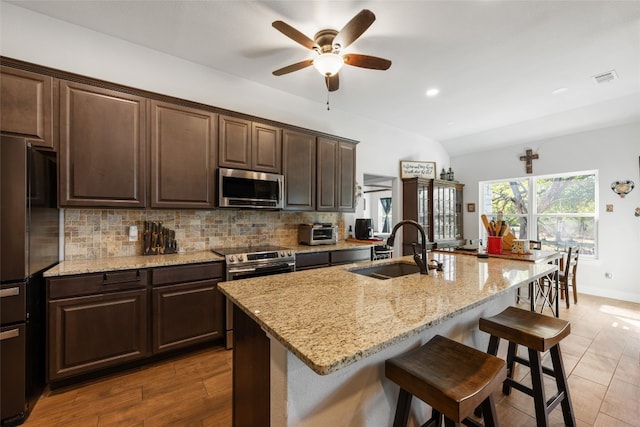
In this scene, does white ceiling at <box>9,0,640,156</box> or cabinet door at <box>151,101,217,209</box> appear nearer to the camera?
white ceiling at <box>9,0,640,156</box>

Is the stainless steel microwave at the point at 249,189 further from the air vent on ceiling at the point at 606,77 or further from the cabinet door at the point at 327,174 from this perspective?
the air vent on ceiling at the point at 606,77

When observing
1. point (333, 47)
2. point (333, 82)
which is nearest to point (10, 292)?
point (333, 47)

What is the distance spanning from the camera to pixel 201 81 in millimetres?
2969

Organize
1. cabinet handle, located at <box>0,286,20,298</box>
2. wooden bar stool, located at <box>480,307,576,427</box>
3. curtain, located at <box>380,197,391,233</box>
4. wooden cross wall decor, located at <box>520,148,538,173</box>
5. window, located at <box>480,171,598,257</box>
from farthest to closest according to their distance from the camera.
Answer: curtain, located at <box>380,197,391,233</box>
wooden cross wall decor, located at <box>520,148,538,173</box>
window, located at <box>480,171,598,257</box>
cabinet handle, located at <box>0,286,20,298</box>
wooden bar stool, located at <box>480,307,576,427</box>

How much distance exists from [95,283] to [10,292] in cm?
42

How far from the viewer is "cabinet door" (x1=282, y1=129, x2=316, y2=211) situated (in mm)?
3252

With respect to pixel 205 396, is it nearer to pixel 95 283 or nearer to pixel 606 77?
pixel 95 283

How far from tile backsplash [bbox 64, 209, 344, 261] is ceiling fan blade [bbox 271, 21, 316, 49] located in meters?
1.91

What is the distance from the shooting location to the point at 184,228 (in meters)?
2.86

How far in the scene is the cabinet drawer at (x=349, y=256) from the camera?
10.9 feet

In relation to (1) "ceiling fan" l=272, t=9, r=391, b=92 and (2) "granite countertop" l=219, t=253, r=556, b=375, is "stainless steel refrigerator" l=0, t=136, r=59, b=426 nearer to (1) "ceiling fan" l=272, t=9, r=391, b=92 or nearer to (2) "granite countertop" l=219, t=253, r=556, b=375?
(2) "granite countertop" l=219, t=253, r=556, b=375

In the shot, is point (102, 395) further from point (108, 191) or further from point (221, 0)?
point (221, 0)

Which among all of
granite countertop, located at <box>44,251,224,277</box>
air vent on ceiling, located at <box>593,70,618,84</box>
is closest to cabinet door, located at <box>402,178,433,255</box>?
air vent on ceiling, located at <box>593,70,618,84</box>

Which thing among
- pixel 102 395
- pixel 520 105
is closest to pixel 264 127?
pixel 102 395
